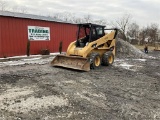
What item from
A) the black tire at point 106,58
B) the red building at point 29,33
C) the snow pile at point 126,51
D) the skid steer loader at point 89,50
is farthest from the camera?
Result: the snow pile at point 126,51

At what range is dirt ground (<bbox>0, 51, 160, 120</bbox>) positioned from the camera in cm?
589

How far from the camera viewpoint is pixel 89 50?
1232 centimetres

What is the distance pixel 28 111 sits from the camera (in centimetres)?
589

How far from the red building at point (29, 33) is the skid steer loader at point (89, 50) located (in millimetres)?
5009

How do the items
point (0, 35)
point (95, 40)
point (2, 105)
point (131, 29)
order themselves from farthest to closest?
1. point (131, 29)
2. point (0, 35)
3. point (95, 40)
4. point (2, 105)

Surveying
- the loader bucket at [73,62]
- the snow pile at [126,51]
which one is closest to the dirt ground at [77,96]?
the loader bucket at [73,62]

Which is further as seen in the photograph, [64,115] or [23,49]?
[23,49]

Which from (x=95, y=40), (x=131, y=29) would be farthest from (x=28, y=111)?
(x=131, y=29)

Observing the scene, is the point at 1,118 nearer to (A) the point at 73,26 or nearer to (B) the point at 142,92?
(B) the point at 142,92

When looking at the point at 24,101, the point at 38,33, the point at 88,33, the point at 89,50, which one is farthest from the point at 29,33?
the point at 24,101

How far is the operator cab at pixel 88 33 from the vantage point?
1298 cm

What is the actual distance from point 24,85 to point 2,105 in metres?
2.31

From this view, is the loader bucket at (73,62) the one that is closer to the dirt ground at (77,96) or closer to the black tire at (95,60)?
the black tire at (95,60)

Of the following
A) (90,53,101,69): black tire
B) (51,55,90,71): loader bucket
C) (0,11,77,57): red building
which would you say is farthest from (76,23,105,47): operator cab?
(0,11,77,57): red building
